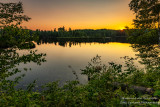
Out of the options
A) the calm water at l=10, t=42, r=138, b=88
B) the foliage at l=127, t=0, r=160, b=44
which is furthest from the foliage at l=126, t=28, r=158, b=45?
the calm water at l=10, t=42, r=138, b=88

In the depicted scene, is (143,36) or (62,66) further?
(62,66)

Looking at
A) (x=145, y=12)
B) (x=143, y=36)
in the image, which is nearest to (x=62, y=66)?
(x=143, y=36)

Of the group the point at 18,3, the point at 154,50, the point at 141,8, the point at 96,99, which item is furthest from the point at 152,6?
the point at 18,3

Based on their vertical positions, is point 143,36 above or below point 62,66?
above

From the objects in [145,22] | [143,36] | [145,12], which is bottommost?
[143,36]

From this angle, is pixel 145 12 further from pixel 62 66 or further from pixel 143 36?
pixel 62 66

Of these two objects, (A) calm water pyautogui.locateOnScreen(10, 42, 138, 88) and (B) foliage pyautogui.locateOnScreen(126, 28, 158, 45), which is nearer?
(B) foliage pyautogui.locateOnScreen(126, 28, 158, 45)

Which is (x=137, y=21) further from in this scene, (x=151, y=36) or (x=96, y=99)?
(x=96, y=99)

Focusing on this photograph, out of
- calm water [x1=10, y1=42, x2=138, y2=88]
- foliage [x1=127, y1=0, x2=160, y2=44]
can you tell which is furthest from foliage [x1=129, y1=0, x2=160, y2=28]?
calm water [x1=10, y1=42, x2=138, y2=88]

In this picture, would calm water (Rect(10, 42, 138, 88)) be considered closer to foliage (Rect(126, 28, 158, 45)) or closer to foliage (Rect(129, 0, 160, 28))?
foliage (Rect(126, 28, 158, 45))

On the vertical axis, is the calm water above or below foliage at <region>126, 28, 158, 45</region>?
below

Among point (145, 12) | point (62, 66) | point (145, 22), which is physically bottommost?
point (62, 66)

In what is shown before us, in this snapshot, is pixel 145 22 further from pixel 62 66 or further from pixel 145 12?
pixel 62 66

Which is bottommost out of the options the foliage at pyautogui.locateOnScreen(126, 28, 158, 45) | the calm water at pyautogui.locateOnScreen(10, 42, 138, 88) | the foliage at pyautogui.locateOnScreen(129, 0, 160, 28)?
the calm water at pyautogui.locateOnScreen(10, 42, 138, 88)
